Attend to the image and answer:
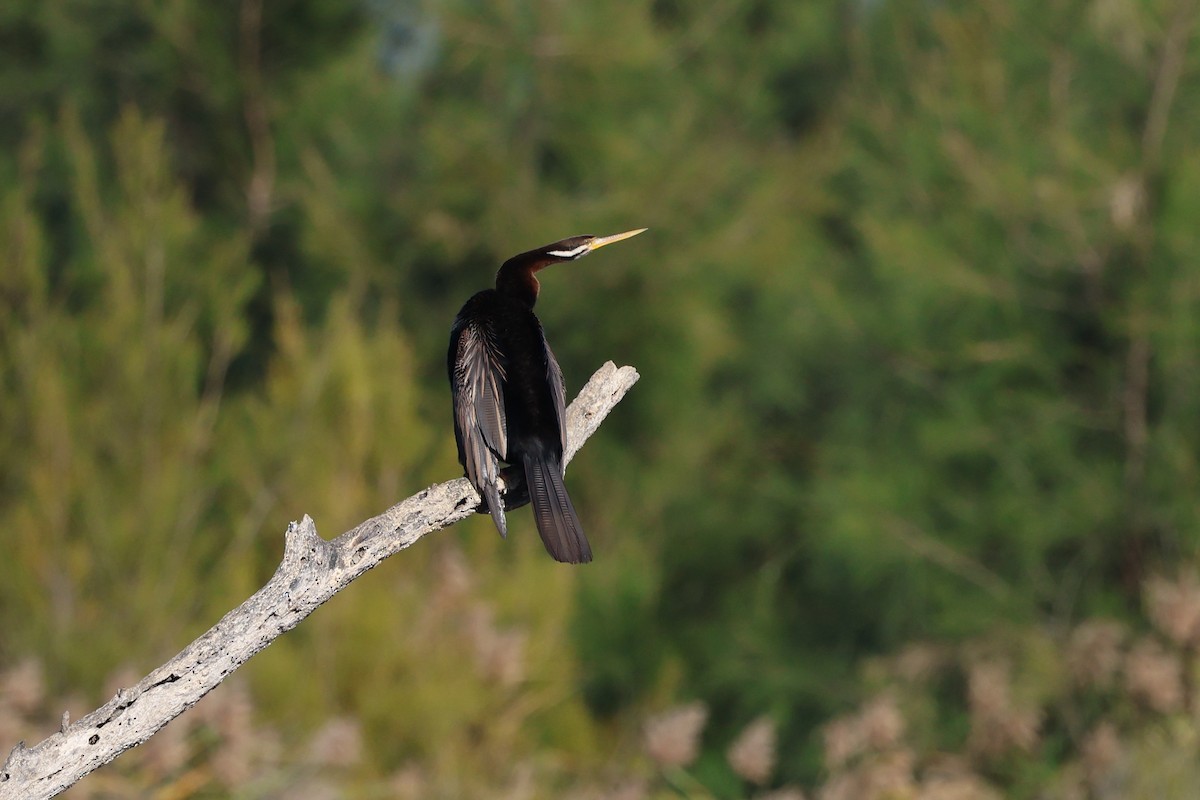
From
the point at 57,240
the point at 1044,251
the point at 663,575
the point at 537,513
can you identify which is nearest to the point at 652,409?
the point at 663,575

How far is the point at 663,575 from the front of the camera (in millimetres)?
11086

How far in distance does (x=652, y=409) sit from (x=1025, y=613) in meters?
3.58

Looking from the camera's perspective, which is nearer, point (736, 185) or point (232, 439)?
point (232, 439)

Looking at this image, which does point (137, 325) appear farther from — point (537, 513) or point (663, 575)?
point (663, 575)

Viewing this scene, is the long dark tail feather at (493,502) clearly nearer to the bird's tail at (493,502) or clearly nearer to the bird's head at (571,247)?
the bird's tail at (493,502)

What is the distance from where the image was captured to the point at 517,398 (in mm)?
3053

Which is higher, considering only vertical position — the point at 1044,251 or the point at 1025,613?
the point at 1044,251

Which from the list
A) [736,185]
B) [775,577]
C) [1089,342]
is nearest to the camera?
[1089,342]

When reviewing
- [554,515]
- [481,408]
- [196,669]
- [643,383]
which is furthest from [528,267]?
[643,383]

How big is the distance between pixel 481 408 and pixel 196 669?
3.54 ft

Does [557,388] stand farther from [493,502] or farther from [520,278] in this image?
[493,502]

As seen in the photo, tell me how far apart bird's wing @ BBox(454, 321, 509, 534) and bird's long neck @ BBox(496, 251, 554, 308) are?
0.35 feet

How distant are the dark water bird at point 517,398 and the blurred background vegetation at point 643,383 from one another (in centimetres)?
171

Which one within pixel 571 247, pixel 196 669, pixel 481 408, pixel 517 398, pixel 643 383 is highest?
pixel 196 669
